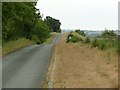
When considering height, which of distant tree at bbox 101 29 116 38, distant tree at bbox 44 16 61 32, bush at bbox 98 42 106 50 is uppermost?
distant tree at bbox 44 16 61 32

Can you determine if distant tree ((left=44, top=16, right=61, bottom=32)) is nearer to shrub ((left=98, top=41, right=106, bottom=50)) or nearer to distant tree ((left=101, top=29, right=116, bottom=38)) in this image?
distant tree ((left=101, top=29, right=116, bottom=38))

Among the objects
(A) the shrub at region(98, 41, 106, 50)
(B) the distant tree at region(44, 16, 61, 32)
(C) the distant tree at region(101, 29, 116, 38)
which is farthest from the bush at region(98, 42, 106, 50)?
(B) the distant tree at region(44, 16, 61, 32)

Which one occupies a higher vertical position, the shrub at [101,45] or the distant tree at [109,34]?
the distant tree at [109,34]

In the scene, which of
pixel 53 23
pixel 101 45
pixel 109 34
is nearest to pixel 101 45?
pixel 101 45

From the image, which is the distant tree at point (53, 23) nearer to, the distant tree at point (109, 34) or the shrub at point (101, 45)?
the distant tree at point (109, 34)

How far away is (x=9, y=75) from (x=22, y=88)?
158 inches

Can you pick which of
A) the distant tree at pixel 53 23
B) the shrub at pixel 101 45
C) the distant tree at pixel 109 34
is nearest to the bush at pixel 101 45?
the shrub at pixel 101 45

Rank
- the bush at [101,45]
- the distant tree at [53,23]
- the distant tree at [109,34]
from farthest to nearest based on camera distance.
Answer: the distant tree at [53,23] < the distant tree at [109,34] < the bush at [101,45]

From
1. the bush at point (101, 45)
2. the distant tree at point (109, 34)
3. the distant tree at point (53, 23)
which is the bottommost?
the bush at point (101, 45)

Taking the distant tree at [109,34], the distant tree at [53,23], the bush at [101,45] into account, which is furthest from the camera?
the distant tree at [53,23]

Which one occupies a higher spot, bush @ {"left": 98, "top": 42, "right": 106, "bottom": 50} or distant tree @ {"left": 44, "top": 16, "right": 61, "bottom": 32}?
distant tree @ {"left": 44, "top": 16, "right": 61, "bottom": 32}

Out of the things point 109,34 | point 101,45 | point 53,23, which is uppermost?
point 53,23

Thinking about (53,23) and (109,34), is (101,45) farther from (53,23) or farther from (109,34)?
(53,23)

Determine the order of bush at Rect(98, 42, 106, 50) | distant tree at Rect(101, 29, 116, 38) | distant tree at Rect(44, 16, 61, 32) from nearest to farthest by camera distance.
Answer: bush at Rect(98, 42, 106, 50), distant tree at Rect(101, 29, 116, 38), distant tree at Rect(44, 16, 61, 32)
